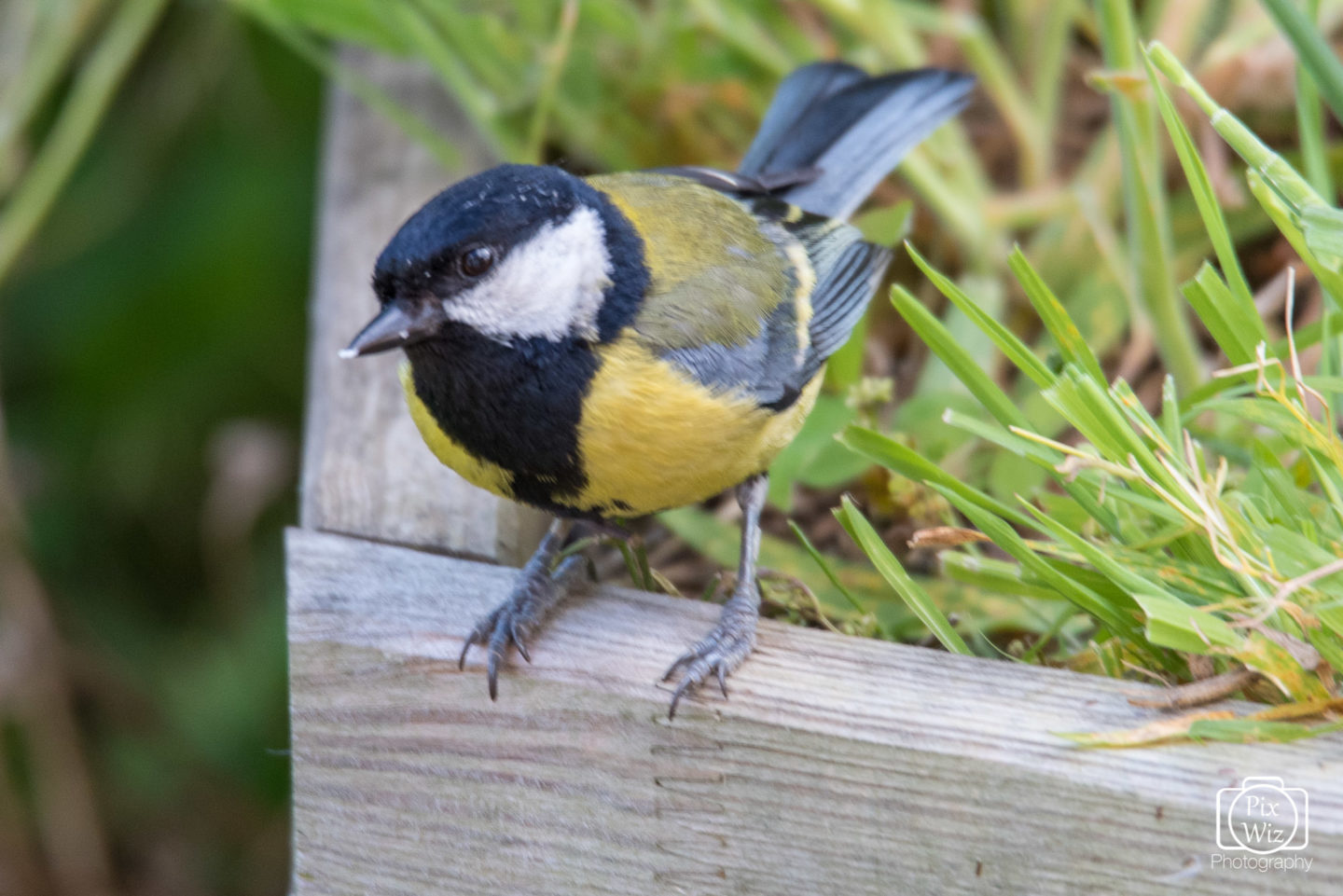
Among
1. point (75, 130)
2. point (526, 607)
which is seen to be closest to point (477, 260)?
point (526, 607)

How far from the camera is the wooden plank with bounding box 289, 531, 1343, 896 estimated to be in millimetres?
980

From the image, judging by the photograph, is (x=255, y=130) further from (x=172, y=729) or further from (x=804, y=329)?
(x=804, y=329)

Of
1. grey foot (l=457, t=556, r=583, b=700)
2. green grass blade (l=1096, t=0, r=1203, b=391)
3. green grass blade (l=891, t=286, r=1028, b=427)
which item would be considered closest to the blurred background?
green grass blade (l=1096, t=0, r=1203, b=391)

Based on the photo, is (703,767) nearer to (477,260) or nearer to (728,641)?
(728,641)

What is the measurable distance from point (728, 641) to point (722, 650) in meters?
0.02

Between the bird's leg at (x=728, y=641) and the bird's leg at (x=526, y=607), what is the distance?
16cm

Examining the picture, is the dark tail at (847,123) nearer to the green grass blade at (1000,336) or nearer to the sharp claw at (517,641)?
the green grass blade at (1000,336)

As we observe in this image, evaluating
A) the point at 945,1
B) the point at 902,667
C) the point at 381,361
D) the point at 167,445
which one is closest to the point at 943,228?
the point at 945,1

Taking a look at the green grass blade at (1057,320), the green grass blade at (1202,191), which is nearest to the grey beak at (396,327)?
the green grass blade at (1057,320)

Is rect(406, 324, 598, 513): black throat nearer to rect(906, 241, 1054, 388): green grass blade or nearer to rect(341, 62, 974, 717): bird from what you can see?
rect(341, 62, 974, 717): bird

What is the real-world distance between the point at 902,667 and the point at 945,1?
1549 mm

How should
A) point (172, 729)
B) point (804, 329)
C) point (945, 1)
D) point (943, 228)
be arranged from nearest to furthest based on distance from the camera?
point (804, 329)
point (943, 228)
point (945, 1)
point (172, 729)

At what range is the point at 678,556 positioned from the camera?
173cm

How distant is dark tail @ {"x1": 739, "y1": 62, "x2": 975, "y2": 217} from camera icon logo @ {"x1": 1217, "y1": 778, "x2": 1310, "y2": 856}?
0.99m
